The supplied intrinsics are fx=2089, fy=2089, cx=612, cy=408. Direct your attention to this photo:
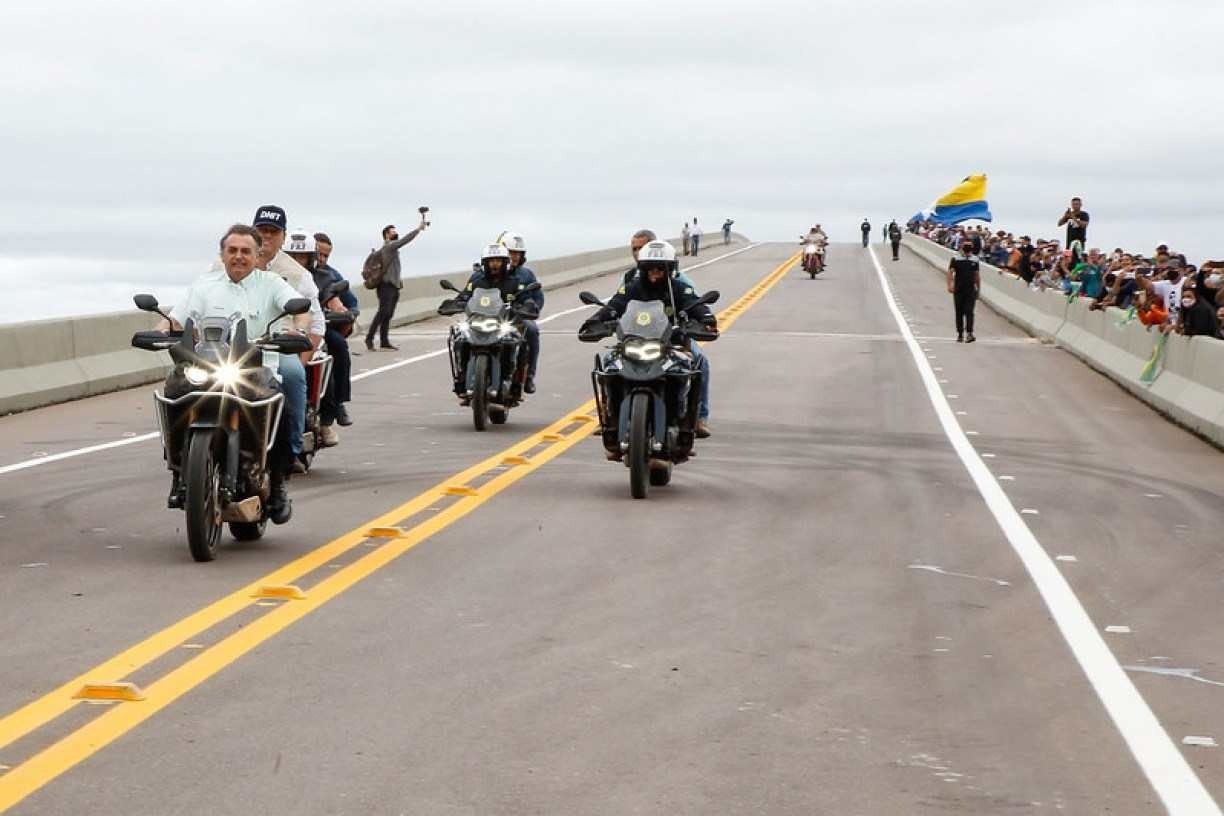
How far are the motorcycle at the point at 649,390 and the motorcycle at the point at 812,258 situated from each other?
53.7m

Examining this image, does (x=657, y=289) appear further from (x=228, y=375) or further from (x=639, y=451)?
(x=228, y=375)

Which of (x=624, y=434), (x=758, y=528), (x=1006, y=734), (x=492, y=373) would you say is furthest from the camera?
(x=492, y=373)

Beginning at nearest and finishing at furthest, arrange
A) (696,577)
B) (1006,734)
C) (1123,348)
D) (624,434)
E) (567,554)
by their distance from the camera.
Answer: (1006,734)
(696,577)
(567,554)
(624,434)
(1123,348)

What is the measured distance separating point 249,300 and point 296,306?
2.94 feet

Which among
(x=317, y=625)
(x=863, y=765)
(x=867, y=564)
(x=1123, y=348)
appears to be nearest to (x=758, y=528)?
(x=867, y=564)

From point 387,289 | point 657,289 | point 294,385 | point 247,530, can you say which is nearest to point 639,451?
point 657,289

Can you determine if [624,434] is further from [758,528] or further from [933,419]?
[933,419]

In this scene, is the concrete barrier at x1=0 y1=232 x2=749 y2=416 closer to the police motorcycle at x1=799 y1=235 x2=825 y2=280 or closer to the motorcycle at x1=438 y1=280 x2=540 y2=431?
the motorcycle at x1=438 y1=280 x2=540 y2=431

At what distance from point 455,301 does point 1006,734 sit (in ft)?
44.7

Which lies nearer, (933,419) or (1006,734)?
(1006,734)

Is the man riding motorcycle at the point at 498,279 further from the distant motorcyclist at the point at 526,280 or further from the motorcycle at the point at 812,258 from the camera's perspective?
the motorcycle at the point at 812,258

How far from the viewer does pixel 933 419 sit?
71.4 feet

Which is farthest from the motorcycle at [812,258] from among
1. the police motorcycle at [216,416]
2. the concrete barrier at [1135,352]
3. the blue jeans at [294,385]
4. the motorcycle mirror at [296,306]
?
the motorcycle mirror at [296,306]

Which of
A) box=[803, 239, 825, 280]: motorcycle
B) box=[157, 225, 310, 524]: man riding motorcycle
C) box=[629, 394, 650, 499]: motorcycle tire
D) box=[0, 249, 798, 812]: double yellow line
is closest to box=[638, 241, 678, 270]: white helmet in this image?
box=[629, 394, 650, 499]: motorcycle tire
